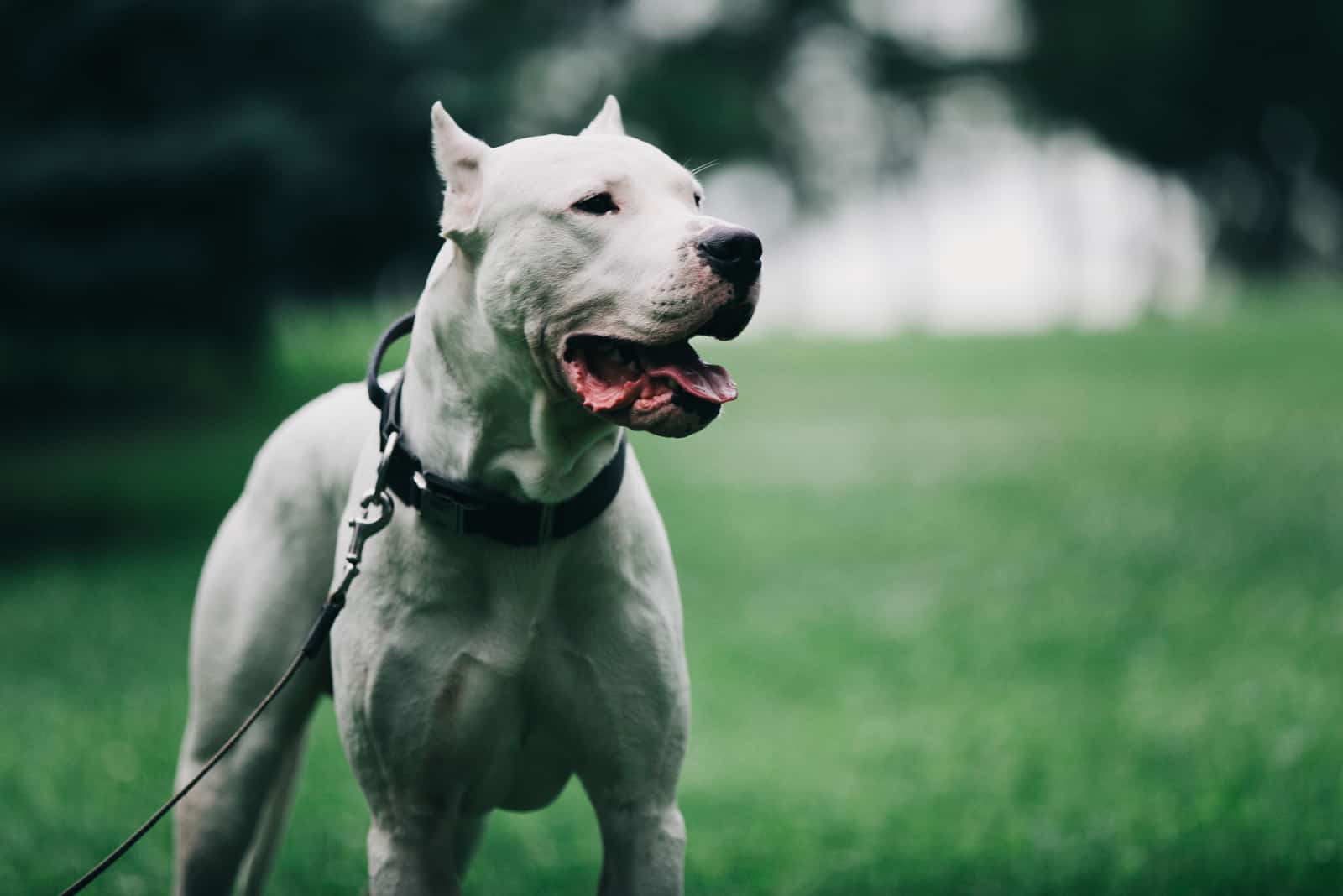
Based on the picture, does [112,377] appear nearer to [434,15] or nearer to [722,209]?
[434,15]

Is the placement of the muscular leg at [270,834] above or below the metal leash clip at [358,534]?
below

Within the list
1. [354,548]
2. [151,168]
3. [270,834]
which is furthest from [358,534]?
[151,168]

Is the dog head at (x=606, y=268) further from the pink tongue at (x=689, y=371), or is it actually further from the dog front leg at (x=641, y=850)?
the dog front leg at (x=641, y=850)

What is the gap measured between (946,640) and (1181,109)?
25.5m

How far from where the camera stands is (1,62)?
1108 cm

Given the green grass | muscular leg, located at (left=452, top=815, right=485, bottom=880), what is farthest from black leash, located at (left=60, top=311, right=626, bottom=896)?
the green grass

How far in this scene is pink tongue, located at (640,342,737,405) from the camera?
2.86 meters

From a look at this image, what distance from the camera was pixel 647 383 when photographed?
9.45 feet

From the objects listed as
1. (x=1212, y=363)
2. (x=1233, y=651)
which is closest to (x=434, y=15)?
(x=1212, y=363)

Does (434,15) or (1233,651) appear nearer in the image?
(1233,651)

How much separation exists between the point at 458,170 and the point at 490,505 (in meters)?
0.72

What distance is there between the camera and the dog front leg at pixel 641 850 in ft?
10.9

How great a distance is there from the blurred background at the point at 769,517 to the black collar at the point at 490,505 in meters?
2.62

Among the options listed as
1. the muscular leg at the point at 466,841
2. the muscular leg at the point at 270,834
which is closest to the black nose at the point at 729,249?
the muscular leg at the point at 466,841
